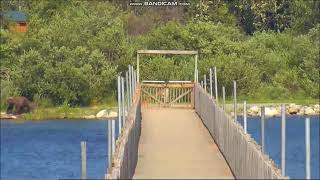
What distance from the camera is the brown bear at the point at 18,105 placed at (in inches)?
2776

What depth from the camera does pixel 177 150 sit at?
27469 millimetres

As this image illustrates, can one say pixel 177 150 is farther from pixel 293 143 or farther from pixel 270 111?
pixel 270 111

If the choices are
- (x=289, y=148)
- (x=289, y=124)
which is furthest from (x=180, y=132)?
(x=289, y=124)

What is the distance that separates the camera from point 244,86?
72.5 m

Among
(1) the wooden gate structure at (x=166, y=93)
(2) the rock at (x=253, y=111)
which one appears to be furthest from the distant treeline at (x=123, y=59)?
(1) the wooden gate structure at (x=166, y=93)

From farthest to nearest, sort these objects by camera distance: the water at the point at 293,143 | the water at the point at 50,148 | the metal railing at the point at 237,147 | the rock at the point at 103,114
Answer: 1. the rock at the point at 103,114
2. the water at the point at 50,148
3. the water at the point at 293,143
4. the metal railing at the point at 237,147

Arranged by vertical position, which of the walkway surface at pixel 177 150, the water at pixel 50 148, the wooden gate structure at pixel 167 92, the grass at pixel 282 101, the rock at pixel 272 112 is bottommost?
the water at pixel 50 148

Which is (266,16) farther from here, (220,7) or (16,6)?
(16,6)

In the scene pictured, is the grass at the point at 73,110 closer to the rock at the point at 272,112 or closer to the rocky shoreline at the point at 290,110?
the rocky shoreline at the point at 290,110

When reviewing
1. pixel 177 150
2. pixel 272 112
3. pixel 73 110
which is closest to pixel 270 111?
pixel 272 112

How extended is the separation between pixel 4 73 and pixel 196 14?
858 inches

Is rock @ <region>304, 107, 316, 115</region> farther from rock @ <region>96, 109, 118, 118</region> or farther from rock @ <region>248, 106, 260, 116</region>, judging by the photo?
rock @ <region>96, 109, 118, 118</region>

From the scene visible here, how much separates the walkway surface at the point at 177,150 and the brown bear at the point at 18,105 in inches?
1343

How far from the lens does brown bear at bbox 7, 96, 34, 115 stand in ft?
231
